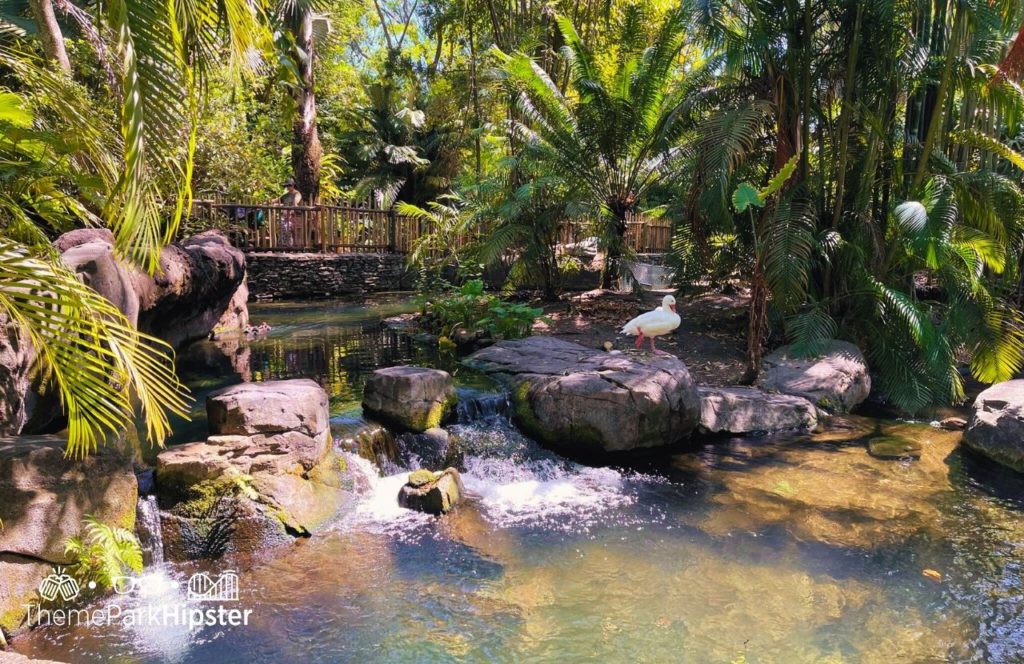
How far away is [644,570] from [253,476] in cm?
301

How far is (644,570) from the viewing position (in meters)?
4.66

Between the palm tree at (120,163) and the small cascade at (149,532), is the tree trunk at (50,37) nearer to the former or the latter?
the palm tree at (120,163)

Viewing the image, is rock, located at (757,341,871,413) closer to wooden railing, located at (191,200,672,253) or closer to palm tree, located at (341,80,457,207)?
wooden railing, located at (191,200,672,253)

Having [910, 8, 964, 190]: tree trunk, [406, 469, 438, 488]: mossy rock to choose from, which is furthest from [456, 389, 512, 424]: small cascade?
[910, 8, 964, 190]: tree trunk

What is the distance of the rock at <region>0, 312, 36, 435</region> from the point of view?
15.6 ft

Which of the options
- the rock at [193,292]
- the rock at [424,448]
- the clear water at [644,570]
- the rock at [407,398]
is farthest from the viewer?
the rock at [193,292]

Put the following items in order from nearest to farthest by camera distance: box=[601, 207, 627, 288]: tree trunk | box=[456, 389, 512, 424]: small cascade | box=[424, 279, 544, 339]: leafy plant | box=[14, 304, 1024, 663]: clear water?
1. box=[14, 304, 1024, 663]: clear water
2. box=[456, 389, 512, 424]: small cascade
3. box=[424, 279, 544, 339]: leafy plant
4. box=[601, 207, 627, 288]: tree trunk

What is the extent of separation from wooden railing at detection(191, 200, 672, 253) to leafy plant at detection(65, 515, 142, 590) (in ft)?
35.1

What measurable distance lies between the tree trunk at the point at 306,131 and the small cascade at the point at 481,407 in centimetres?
1124

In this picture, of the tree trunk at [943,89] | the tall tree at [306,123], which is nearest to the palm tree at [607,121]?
the tree trunk at [943,89]

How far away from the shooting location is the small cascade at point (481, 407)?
23.7 ft

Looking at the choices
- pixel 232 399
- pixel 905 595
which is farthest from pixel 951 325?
pixel 232 399

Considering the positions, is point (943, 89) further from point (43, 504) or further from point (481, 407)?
point (43, 504)

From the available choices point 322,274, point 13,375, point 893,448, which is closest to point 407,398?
point 13,375
